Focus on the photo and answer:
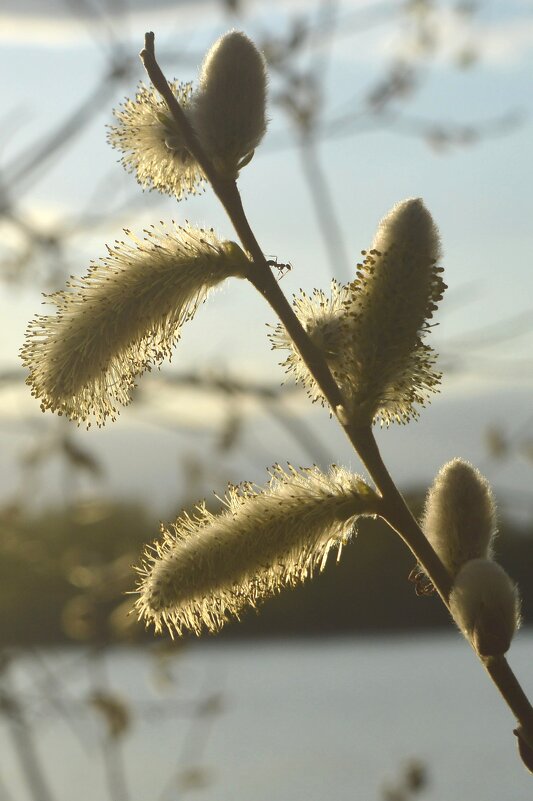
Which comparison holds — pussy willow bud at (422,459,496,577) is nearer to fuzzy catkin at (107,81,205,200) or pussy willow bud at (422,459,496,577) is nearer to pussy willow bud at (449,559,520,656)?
pussy willow bud at (449,559,520,656)

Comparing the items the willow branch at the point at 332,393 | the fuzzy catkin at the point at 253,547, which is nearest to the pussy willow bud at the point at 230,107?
the willow branch at the point at 332,393

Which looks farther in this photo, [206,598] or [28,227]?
[28,227]

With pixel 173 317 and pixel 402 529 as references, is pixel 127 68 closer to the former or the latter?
pixel 173 317

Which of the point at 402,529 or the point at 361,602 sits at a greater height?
the point at 361,602

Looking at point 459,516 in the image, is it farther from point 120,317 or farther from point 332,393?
point 120,317

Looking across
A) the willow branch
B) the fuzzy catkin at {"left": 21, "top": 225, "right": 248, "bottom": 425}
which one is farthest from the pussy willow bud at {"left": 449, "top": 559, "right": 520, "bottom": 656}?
the fuzzy catkin at {"left": 21, "top": 225, "right": 248, "bottom": 425}

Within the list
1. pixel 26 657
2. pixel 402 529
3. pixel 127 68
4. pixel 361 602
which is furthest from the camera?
pixel 361 602

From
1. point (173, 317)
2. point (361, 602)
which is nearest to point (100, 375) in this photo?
point (173, 317)
